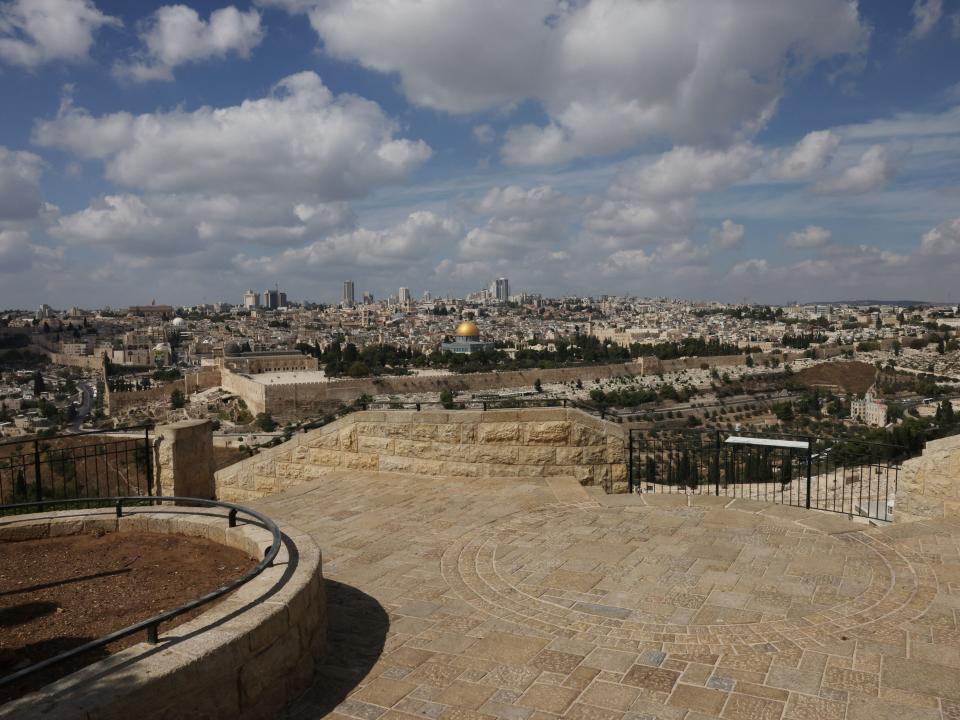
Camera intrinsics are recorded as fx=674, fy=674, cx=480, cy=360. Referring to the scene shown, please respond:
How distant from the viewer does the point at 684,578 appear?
434 cm

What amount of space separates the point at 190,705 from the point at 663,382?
67970mm

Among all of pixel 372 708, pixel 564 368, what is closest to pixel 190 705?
pixel 372 708

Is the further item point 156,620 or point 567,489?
point 567,489

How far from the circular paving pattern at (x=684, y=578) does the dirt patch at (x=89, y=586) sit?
1567 millimetres

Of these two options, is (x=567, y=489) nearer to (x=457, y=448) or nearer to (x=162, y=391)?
(x=457, y=448)

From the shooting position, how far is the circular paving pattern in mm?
3648

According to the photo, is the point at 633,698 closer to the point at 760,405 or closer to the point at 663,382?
the point at 760,405

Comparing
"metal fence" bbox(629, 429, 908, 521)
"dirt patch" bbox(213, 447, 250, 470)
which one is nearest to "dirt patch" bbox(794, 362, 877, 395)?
"dirt patch" bbox(213, 447, 250, 470)

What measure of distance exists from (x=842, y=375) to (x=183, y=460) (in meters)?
70.8

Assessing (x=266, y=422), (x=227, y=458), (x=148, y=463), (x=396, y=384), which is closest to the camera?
(x=148, y=463)

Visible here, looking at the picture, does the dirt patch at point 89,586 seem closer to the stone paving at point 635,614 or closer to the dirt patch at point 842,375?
the stone paving at point 635,614

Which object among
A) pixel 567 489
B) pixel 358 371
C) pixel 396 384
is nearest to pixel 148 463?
pixel 567 489

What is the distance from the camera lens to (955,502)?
5562 mm

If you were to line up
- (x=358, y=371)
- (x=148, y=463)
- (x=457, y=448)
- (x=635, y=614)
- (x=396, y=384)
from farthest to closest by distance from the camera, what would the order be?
(x=358, y=371), (x=396, y=384), (x=457, y=448), (x=148, y=463), (x=635, y=614)
